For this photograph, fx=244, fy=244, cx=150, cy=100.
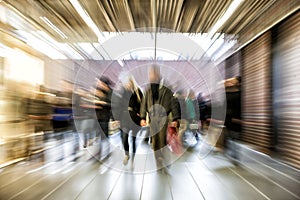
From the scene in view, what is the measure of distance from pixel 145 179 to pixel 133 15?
2.29 m

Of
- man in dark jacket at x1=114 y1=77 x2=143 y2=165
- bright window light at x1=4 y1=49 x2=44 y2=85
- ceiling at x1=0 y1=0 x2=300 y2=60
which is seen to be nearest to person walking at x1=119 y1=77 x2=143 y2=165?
man in dark jacket at x1=114 y1=77 x2=143 y2=165

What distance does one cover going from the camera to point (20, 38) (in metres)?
4.18

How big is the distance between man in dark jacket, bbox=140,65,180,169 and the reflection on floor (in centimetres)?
40

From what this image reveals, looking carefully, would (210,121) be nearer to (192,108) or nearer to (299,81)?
(192,108)

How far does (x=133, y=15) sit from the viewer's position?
3.57m

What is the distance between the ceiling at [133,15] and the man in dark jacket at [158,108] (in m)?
0.87

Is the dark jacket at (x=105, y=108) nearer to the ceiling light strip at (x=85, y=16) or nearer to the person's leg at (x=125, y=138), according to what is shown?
the person's leg at (x=125, y=138)

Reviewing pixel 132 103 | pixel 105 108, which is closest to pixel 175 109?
pixel 132 103

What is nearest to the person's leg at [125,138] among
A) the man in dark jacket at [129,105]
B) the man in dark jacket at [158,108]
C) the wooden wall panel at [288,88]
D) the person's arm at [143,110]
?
the man in dark jacket at [129,105]

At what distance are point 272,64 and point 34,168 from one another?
153 inches

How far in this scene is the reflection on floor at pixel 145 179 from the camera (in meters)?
2.32

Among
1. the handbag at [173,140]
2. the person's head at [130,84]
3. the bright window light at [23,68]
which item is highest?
the bright window light at [23,68]

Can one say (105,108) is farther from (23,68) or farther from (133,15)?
(23,68)

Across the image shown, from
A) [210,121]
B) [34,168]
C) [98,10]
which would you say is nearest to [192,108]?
[210,121]
